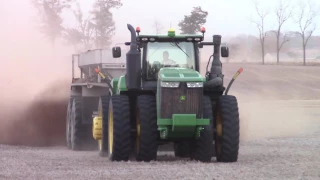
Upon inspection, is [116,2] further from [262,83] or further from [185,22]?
[262,83]

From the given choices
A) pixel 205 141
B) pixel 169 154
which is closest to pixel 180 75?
pixel 205 141

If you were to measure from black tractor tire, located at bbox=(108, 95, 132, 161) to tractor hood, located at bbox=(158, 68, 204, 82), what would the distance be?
A: 1021 millimetres

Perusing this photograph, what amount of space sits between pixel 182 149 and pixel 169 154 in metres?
1.65

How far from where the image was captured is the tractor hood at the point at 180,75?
13.8 m

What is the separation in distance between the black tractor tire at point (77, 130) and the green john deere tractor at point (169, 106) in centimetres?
429

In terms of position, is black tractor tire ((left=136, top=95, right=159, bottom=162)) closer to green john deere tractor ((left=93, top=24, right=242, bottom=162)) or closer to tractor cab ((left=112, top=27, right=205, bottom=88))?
green john deere tractor ((left=93, top=24, right=242, bottom=162))

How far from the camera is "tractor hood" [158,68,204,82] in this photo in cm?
1378

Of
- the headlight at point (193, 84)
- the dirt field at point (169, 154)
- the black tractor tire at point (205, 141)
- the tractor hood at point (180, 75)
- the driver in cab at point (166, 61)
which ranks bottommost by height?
the dirt field at point (169, 154)

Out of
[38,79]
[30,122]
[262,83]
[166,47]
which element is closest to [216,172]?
[166,47]

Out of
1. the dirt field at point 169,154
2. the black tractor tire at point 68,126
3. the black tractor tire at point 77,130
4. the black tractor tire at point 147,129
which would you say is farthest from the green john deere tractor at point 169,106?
the black tractor tire at point 68,126

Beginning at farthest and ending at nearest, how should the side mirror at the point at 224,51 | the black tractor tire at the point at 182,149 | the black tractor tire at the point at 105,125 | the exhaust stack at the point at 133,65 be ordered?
the black tractor tire at the point at 105,125, the black tractor tire at the point at 182,149, the side mirror at the point at 224,51, the exhaust stack at the point at 133,65

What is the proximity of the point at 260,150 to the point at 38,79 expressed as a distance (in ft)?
43.6

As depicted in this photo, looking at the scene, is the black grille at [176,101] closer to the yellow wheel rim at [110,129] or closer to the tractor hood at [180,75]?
the tractor hood at [180,75]

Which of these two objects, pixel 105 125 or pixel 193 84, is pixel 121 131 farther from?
pixel 193 84
